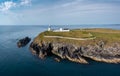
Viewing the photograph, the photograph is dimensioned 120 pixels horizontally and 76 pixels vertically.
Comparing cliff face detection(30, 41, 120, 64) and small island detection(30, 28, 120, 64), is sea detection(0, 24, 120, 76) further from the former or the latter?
small island detection(30, 28, 120, 64)

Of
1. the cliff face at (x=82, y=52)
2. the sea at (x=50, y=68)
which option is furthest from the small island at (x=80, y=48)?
the sea at (x=50, y=68)

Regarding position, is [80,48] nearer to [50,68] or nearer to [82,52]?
[82,52]

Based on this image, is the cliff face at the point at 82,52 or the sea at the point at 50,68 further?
the cliff face at the point at 82,52

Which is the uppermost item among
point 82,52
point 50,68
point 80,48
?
point 80,48

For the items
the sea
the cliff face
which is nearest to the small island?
the cliff face

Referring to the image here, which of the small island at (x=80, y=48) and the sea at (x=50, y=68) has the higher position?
the small island at (x=80, y=48)

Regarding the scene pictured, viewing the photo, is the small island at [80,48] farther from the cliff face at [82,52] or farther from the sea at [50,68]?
the sea at [50,68]

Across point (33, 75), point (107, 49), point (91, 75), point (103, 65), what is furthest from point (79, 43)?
point (33, 75)

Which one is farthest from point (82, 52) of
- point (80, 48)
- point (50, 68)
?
point (50, 68)
